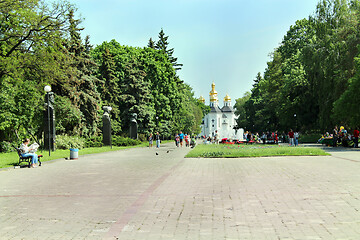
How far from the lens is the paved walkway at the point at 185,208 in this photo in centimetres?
610

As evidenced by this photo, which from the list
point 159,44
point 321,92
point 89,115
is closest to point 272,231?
point 321,92

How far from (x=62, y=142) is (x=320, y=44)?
26.7 m

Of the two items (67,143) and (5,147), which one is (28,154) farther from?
(67,143)

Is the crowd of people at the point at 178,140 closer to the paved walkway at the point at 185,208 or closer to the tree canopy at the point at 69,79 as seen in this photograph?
the tree canopy at the point at 69,79

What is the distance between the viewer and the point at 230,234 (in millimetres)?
5914

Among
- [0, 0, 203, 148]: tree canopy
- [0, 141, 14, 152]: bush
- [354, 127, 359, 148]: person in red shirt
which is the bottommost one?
[0, 141, 14, 152]: bush

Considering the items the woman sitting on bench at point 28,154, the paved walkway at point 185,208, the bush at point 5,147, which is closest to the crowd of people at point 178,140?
the bush at point 5,147

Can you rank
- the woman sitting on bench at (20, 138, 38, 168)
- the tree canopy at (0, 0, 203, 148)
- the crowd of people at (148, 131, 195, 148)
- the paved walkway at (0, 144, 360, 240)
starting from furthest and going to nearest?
the crowd of people at (148, 131, 195, 148), the tree canopy at (0, 0, 203, 148), the woman sitting on bench at (20, 138, 38, 168), the paved walkway at (0, 144, 360, 240)

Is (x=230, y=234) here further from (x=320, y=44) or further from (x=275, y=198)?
(x=320, y=44)

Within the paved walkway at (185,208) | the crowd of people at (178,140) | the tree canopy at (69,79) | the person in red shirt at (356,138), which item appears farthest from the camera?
the crowd of people at (178,140)

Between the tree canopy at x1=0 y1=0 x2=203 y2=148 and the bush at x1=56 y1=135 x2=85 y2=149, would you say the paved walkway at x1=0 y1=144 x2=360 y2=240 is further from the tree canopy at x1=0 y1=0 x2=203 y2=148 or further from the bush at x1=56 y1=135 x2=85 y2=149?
the bush at x1=56 y1=135 x2=85 y2=149

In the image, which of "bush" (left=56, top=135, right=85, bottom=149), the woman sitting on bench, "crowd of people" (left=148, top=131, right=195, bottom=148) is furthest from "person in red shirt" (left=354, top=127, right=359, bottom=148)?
the woman sitting on bench

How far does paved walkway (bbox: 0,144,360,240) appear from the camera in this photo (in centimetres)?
610

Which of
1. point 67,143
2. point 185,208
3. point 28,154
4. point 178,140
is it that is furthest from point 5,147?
point 185,208
